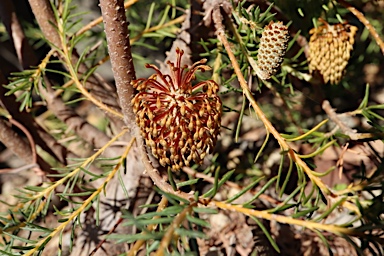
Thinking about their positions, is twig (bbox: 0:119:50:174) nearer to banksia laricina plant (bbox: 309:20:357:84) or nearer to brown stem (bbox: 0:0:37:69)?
brown stem (bbox: 0:0:37:69)

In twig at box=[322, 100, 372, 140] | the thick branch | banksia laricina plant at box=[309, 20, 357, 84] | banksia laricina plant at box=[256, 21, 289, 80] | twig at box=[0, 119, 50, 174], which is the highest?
the thick branch

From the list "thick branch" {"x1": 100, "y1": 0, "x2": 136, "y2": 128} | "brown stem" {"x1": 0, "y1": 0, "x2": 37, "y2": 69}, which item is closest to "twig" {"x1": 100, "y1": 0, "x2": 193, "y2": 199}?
"thick branch" {"x1": 100, "y1": 0, "x2": 136, "y2": 128}

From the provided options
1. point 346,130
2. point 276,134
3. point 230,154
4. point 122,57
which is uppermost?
Result: point 122,57


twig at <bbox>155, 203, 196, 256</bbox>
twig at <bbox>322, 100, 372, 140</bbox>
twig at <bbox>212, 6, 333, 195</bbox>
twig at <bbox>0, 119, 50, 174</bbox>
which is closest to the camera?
twig at <bbox>155, 203, 196, 256</bbox>

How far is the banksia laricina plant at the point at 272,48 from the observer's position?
22.1 inches

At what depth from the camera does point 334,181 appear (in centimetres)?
105

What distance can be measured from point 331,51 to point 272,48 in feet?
0.61

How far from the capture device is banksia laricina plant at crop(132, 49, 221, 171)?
0.52 meters

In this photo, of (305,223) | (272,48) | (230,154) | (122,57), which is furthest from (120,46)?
(230,154)

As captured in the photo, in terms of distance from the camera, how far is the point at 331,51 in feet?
2.32

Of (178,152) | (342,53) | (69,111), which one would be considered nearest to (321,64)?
(342,53)

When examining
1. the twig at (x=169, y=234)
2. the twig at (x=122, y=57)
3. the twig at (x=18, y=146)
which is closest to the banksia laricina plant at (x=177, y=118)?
the twig at (x=122, y=57)

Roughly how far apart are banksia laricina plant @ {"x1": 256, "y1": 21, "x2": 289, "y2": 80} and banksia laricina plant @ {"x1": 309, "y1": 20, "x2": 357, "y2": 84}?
0.16m

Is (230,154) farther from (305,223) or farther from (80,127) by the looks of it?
(305,223)
